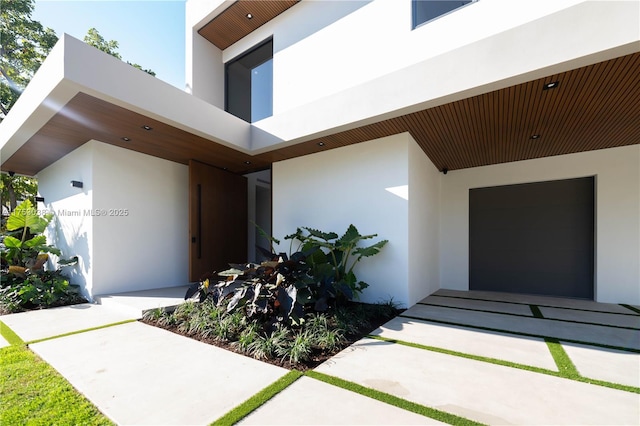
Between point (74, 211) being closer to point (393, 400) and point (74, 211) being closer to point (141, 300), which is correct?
point (141, 300)

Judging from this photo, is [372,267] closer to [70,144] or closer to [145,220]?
[145,220]

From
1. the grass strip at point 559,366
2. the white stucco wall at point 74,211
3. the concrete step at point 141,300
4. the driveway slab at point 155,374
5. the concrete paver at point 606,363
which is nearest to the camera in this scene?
the driveway slab at point 155,374

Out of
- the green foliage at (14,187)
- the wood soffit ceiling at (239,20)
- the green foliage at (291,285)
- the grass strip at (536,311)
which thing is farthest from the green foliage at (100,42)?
the grass strip at (536,311)

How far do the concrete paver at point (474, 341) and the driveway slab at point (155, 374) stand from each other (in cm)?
172

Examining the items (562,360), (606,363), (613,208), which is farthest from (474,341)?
(613,208)

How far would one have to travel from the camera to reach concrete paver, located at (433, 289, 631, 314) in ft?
16.5

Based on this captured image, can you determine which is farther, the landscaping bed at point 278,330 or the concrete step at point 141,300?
the concrete step at point 141,300

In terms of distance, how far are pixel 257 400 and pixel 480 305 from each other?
15.0 feet

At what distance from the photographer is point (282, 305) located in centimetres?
331

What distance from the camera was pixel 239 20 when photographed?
686 centimetres

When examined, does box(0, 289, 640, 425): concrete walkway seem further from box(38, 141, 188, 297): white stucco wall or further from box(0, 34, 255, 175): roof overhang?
box(0, 34, 255, 175): roof overhang

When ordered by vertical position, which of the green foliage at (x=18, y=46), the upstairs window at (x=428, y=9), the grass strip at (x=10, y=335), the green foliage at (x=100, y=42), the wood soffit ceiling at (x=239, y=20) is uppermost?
the green foliage at (x=100, y=42)

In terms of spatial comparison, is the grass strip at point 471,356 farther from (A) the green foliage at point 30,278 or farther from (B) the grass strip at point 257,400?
(A) the green foliage at point 30,278

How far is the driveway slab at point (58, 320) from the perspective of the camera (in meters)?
3.58
